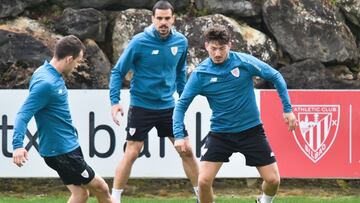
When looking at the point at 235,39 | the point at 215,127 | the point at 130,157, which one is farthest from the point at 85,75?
the point at 215,127

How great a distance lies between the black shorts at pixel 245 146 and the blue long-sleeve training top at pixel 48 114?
1.32 m

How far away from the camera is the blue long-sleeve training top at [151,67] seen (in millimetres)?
8555

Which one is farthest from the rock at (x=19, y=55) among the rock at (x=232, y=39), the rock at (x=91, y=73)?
the rock at (x=232, y=39)

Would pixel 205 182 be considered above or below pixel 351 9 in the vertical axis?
below

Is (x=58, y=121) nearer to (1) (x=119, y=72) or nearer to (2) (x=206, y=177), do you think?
(2) (x=206, y=177)

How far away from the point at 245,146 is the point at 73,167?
1.58 m

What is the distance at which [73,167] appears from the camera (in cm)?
686

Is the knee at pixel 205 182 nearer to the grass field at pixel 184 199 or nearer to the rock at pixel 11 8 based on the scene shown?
the grass field at pixel 184 199

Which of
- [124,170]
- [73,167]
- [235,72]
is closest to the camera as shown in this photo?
[73,167]

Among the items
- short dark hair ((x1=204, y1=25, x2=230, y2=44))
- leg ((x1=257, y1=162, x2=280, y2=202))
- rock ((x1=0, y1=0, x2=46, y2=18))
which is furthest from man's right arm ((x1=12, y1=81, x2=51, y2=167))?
rock ((x1=0, y1=0, x2=46, y2=18))

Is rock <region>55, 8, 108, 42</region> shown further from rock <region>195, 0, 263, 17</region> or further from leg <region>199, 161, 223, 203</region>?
leg <region>199, 161, 223, 203</region>

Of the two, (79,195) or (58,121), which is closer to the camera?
(58,121)

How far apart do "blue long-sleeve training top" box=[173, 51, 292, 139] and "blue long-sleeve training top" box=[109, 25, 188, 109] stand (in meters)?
1.07

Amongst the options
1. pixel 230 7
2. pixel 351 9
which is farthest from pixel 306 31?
pixel 230 7
